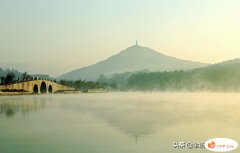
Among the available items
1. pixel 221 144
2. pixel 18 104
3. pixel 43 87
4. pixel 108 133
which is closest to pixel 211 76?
pixel 43 87

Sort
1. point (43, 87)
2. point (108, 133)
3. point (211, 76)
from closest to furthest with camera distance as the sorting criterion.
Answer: point (108, 133), point (43, 87), point (211, 76)

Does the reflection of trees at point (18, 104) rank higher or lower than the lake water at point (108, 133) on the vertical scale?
higher

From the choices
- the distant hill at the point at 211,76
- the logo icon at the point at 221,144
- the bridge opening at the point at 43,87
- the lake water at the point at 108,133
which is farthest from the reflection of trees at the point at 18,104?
the logo icon at the point at 221,144

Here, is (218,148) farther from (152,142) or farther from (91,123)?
(91,123)

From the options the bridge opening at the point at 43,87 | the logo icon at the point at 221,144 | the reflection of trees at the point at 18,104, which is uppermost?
the bridge opening at the point at 43,87

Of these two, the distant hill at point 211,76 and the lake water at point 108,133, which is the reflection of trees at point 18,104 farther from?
the distant hill at point 211,76

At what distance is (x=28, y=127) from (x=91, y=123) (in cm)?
84

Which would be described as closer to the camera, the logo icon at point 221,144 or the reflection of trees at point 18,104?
the logo icon at point 221,144

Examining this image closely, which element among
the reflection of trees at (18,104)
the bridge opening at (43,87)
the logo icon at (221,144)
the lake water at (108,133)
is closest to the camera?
the logo icon at (221,144)

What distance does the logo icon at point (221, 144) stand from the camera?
3.89 meters

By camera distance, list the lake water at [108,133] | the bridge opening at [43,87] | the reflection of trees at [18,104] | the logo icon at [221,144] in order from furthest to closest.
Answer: the reflection of trees at [18,104]
the bridge opening at [43,87]
the lake water at [108,133]
the logo icon at [221,144]

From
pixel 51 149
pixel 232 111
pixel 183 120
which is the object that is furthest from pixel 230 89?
pixel 51 149

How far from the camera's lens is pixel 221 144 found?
4043 millimetres

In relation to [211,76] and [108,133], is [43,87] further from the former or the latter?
[211,76]
